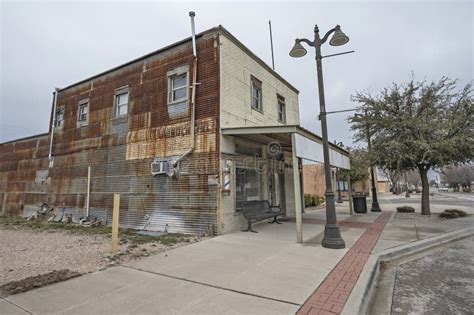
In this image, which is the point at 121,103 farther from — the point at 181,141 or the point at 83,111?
the point at 181,141

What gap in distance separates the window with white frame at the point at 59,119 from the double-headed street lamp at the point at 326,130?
13.1m

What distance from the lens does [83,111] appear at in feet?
44.7

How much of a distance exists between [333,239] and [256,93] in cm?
709

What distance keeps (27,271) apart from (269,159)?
28.6ft

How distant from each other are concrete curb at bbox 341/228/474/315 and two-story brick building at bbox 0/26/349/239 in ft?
7.57

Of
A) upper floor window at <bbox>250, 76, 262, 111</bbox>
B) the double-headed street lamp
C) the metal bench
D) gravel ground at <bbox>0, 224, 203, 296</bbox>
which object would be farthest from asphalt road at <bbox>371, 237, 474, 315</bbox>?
upper floor window at <bbox>250, 76, 262, 111</bbox>

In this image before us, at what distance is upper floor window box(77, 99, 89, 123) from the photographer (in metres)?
13.3

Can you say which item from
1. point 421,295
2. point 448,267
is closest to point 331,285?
point 421,295

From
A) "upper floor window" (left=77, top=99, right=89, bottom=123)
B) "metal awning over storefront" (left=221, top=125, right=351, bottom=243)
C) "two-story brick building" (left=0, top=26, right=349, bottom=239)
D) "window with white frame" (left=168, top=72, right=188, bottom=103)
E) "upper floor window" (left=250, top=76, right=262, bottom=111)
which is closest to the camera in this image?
"metal awning over storefront" (left=221, top=125, right=351, bottom=243)

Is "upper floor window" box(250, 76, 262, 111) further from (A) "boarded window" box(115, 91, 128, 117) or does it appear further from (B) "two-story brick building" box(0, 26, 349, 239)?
(A) "boarded window" box(115, 91, 128, 117)

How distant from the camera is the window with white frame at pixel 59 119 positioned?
14.5 meters

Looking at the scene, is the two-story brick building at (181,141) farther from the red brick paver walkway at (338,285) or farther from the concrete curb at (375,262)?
the concrete curb at (375,262)

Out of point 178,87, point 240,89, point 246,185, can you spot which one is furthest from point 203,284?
point 178,87

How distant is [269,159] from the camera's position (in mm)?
11625
